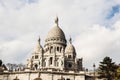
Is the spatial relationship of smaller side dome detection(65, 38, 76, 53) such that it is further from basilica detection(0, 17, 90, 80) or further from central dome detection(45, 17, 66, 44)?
central dome detection(45, 17, 66, 44)

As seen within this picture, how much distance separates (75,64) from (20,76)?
22970 millimetres

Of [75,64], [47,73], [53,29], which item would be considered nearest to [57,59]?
[75,64]

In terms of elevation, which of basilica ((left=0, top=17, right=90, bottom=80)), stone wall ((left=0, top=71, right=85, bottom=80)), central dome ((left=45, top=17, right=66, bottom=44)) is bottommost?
stone wall ((left=0, top=71, right=85, bottom=80))

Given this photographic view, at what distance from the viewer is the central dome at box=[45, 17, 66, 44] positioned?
9888 centimetres

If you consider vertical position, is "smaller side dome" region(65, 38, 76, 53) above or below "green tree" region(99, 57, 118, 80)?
above

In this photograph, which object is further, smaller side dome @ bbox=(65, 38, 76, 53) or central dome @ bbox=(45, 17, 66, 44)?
central dome @ bbox=(45, 17, 66, 44)

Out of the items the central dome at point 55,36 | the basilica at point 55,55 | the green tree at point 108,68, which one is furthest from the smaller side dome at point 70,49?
the green tree at point 108,68

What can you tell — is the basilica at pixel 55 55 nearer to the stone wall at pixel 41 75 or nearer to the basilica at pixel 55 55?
the basilica at pixel 55 55

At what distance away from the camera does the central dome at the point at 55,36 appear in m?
98.9

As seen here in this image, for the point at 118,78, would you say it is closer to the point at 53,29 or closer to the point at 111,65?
the point at 111,65

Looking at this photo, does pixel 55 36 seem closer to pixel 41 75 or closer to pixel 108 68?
pixel 41 75

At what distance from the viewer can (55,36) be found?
98875 mm

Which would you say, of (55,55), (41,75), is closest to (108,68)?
(41,75)

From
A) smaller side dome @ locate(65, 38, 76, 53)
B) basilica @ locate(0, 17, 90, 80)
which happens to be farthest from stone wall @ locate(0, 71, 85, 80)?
smaller side dome @ locate(65, 38, 76, 53)
